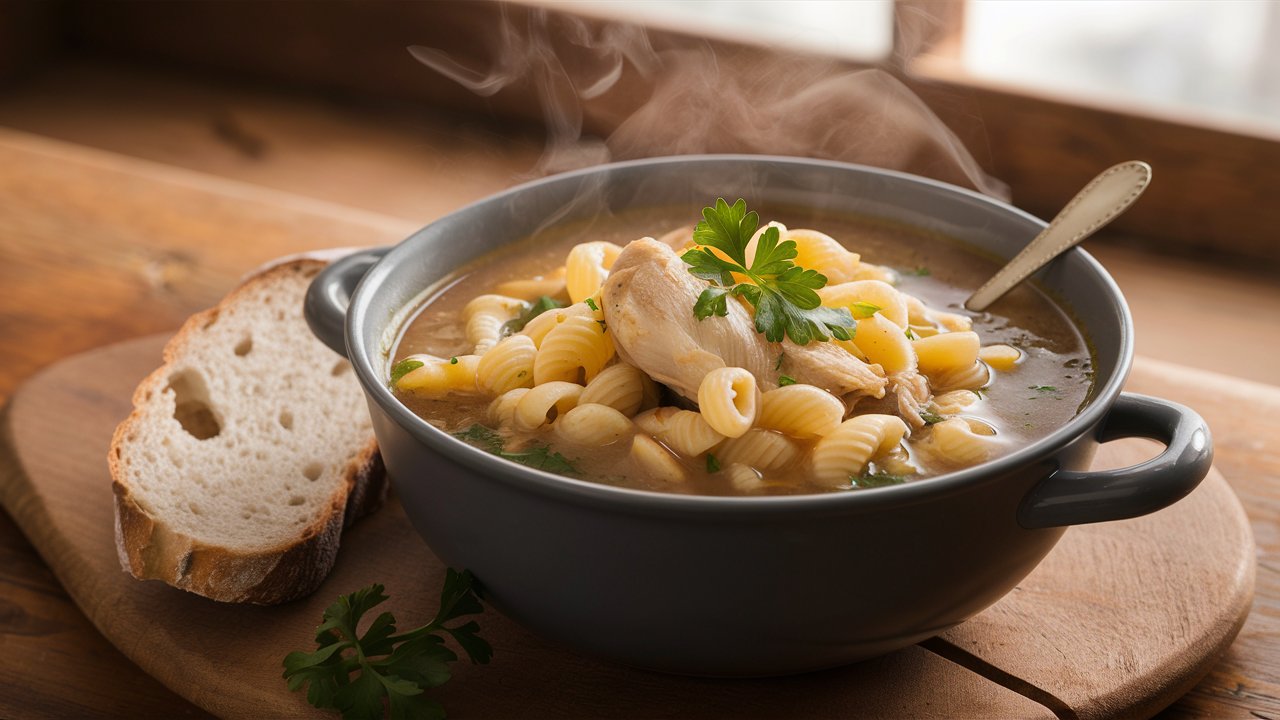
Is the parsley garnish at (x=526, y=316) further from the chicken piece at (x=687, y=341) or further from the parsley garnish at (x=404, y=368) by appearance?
the chicken piece at (x=687, y=341)

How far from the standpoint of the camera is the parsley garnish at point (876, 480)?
1.71 m

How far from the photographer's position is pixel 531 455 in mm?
1802

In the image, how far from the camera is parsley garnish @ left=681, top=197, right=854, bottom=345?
1841 millimetres

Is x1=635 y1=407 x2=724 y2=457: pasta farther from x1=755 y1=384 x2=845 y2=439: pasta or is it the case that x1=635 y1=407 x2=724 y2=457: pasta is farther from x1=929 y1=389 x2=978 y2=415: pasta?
x1=929 y1=389 x2=978 y2=415: pasta

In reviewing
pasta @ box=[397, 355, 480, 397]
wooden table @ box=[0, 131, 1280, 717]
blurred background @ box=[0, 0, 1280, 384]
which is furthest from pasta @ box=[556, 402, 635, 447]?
blurred background @ box=[0, 0, 1280, 384]

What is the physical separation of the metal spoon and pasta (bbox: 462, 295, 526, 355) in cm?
89

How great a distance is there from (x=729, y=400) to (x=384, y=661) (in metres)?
0.62

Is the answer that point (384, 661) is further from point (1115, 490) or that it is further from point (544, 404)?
point (1115, 490)

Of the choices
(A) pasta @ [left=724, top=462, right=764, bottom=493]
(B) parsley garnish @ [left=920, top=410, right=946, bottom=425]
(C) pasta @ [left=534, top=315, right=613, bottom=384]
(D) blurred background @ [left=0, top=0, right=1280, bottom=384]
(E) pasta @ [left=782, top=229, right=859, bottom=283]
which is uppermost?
(E) pasta @ [left=782, top=229, right=859, bottom=283]

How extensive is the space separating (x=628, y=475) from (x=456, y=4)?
3.91 metres

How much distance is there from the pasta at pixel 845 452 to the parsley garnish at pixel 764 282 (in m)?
0.17

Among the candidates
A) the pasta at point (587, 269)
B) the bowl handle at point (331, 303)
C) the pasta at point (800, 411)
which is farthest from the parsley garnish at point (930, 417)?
the bowl handle at point (331, 303)

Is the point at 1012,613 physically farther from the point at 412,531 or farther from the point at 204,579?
the point at 204,579

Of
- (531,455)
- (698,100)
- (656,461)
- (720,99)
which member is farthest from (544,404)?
(720,99)
